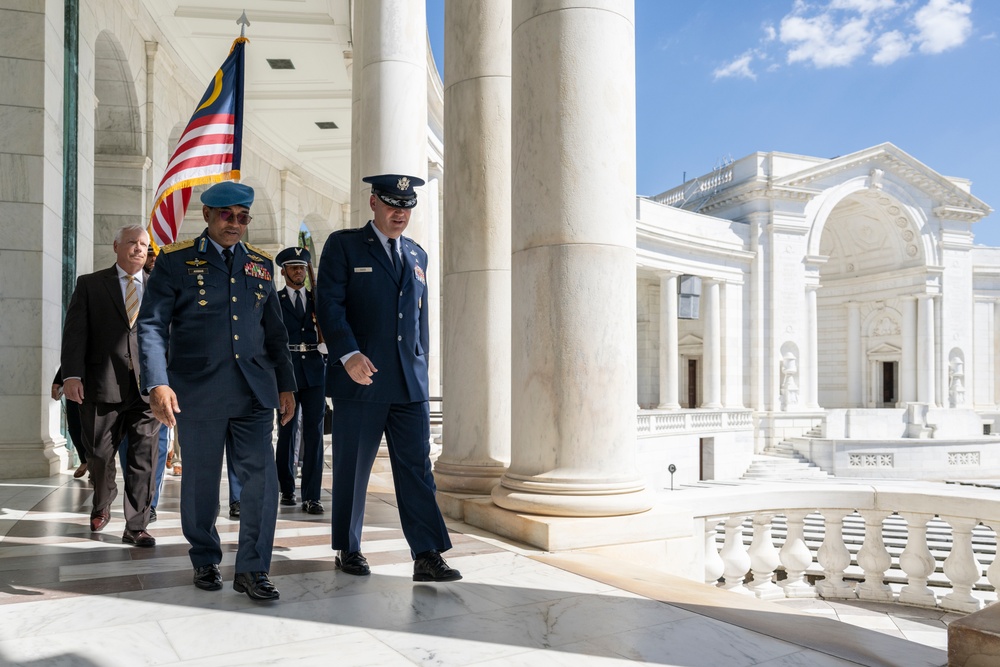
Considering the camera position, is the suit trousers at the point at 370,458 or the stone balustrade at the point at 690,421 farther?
the stone balustrade at the point at 690,421

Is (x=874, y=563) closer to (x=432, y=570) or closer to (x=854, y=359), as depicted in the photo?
(x=432, y=570)

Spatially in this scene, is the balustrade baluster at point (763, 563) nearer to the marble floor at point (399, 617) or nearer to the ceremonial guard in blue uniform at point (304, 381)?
the marble floor at point (399, 617)

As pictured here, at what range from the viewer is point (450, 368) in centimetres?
902

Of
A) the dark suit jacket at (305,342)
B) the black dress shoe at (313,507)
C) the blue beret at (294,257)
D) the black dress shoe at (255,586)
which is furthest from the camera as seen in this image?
the blue beret at (294,257)

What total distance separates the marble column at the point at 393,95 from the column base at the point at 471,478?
5.09 m

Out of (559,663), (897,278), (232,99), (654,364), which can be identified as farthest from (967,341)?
(559,663)

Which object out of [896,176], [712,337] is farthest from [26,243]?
[896,176]

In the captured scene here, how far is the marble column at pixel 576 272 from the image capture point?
6.82 metres

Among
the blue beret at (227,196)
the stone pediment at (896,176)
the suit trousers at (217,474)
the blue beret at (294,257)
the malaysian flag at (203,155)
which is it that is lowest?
the suit trousers at (217,474)

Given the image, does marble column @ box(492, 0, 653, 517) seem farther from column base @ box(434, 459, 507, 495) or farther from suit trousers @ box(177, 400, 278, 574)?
suit trousers @ box(177, 400, 278, 574)

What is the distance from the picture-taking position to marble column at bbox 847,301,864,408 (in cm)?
5944

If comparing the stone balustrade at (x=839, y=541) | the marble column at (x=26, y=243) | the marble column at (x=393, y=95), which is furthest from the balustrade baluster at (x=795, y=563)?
the marble column at (x=26, y=243)

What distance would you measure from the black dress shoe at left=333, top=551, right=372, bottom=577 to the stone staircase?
4066 centimetres

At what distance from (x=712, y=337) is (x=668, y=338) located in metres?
4.40
